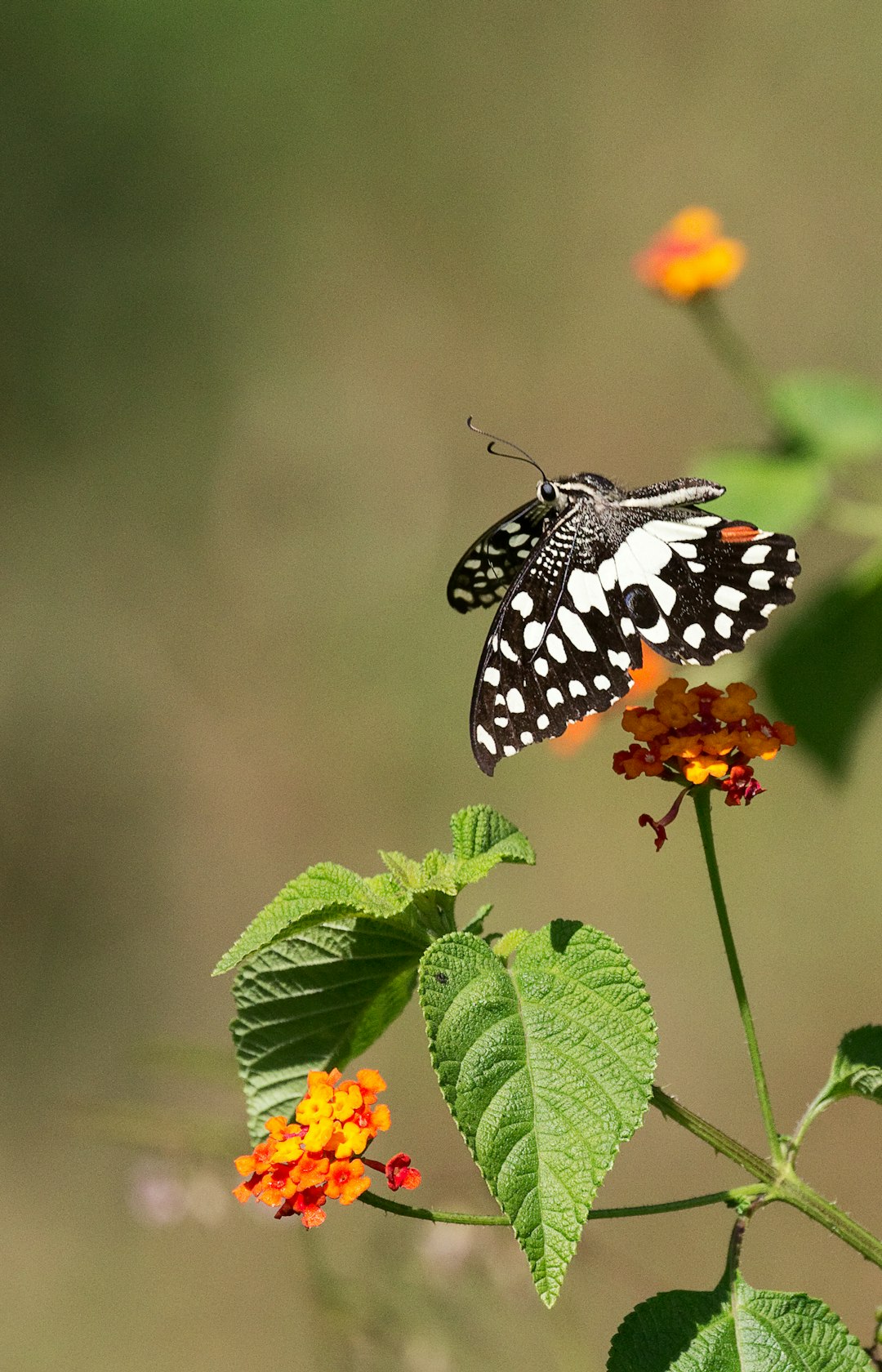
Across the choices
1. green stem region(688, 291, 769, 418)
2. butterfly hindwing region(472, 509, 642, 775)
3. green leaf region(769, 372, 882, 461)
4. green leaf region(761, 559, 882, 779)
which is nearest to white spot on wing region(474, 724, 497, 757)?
butterfly hindwing region(472, 509, 642, 775)

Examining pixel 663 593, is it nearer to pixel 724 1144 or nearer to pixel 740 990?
pixel 740 990

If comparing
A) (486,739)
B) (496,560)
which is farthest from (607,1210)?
(496,560)

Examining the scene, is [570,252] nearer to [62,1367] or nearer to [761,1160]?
[62,1367]

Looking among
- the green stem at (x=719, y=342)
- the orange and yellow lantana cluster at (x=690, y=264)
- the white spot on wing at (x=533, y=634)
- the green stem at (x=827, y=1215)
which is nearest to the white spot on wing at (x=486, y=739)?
the white spot on wing at (x=533, y=634)

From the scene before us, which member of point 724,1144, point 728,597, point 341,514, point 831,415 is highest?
point 341,514

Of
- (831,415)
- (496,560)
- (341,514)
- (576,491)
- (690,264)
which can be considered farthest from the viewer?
(341,514)

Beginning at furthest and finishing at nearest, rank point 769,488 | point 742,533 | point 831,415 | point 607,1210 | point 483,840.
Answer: point 831,415
point 769,488
point 742,533
point 483,840
point 607,1210

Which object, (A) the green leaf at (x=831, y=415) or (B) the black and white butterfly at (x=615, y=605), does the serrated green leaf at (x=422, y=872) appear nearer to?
(B) the black and white butterfly at (x=615, y=605)
